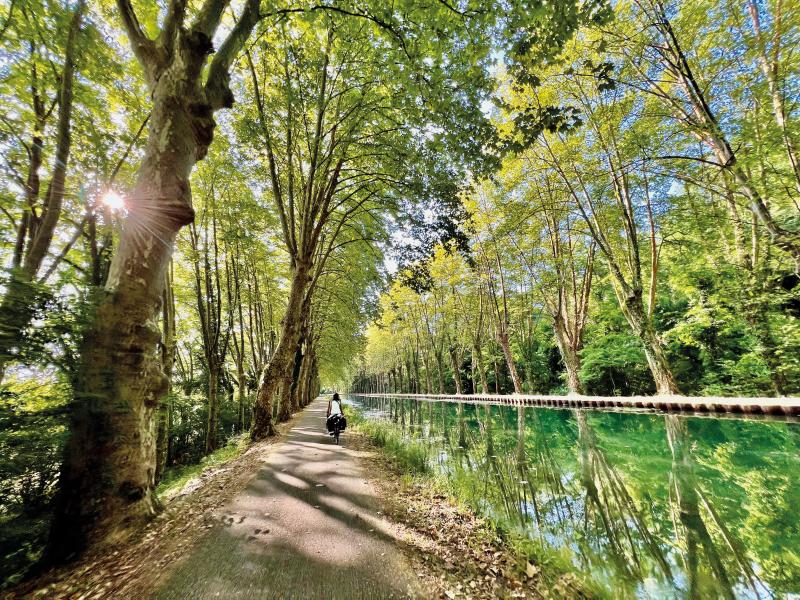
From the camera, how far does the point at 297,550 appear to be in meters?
3.35

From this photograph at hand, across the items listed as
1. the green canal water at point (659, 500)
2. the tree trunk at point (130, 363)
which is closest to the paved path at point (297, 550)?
the tree trunk at point (130, 363)

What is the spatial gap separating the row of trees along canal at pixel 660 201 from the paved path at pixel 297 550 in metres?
5.89

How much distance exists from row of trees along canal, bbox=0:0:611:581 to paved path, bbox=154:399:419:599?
1158mm

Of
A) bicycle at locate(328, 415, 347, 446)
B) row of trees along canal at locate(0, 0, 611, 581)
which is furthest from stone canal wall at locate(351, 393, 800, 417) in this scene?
bicycle at locate(328, 415, 347, 446)

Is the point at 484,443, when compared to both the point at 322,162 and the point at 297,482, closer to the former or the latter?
the point at 297,482

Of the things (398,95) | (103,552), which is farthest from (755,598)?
(398,95)

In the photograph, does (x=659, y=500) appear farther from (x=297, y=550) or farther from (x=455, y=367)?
(x=455, y=367)

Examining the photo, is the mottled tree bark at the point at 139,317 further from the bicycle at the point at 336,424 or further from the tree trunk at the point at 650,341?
the tree trunk at the point at 650,341

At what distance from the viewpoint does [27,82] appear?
5.34 metres

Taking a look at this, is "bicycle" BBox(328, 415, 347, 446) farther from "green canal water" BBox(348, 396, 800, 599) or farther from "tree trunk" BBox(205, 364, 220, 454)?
"tree trunk" BBox(205, 364, 220, 454)

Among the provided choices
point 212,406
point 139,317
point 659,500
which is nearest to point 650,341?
point 659,500

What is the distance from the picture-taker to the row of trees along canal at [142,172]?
3.10m

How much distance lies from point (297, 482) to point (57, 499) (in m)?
3.29

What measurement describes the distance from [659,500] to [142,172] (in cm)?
965
